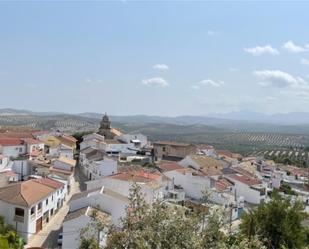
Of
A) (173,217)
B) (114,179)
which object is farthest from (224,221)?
(114,179)

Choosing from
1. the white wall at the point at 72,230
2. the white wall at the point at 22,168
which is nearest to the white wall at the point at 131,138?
the white wall at the point at 22,168

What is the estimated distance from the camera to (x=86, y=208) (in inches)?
1265

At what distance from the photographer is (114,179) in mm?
41812

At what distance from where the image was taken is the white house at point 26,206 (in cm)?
3206

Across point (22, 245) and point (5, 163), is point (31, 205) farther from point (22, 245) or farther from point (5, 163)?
point (5, 163)

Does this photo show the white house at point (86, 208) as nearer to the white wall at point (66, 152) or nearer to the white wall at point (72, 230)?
the white wall at point (72, 230)

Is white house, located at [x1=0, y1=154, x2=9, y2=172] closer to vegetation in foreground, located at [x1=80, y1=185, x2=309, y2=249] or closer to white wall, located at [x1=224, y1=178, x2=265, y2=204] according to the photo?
white wall, located at [x1=224, y1=178, x2=265, y2=204]

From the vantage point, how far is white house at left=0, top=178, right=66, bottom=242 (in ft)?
105

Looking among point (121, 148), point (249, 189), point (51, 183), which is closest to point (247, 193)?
point (249, 189)

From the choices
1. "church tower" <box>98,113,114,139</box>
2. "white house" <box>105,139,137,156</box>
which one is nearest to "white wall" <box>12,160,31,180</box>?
"white house" <box>105,139,137,156</box>

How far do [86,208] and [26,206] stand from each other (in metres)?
4.59

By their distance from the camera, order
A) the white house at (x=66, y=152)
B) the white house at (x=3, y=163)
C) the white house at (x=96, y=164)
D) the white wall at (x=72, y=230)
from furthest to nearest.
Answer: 1. the white house at (x=66, y=152)
2. the white house at (x=96, y=164)
3. the white house at (x=3, y=163)
4. the white wall at (x=72, y=230)

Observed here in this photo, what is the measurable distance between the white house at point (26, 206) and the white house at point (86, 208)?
3.02 metres

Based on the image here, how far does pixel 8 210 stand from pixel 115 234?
24.0m
